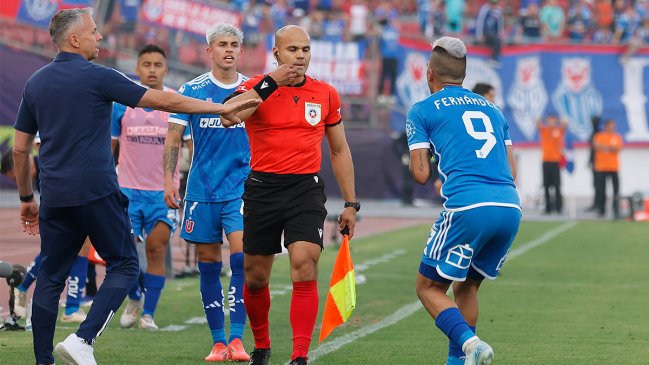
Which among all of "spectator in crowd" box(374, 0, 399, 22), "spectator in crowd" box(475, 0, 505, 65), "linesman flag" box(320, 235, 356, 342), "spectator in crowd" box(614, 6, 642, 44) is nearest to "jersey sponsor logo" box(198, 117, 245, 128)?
"linesman flag" box(320, 235, 356, 342)

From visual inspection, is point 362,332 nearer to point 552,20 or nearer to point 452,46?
→ point 452,46

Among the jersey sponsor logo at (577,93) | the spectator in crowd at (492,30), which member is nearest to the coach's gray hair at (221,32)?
the spectator in crowd at (492,30)

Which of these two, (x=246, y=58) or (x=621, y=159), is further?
(x=621, y=159)

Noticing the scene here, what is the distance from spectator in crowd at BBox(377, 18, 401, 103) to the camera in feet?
103

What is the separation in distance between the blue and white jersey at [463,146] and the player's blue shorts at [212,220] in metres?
1.97

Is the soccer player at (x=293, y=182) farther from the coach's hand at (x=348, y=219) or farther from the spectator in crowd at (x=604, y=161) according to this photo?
the spectator in crowd at (x=604, y=161)

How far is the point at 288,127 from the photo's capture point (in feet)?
25.4

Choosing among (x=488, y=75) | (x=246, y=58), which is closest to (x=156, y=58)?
(x=246, y=58)

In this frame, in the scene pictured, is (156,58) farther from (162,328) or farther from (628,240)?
(628,240)

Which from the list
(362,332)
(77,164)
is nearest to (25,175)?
(77,164)

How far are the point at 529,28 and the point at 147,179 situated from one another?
24951 millimetres

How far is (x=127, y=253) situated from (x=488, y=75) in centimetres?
2647

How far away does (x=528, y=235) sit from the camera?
22.3 m

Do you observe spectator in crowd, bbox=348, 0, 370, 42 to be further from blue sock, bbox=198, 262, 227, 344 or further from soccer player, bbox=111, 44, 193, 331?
blue sock, bbox=198, 262, 227, 344
